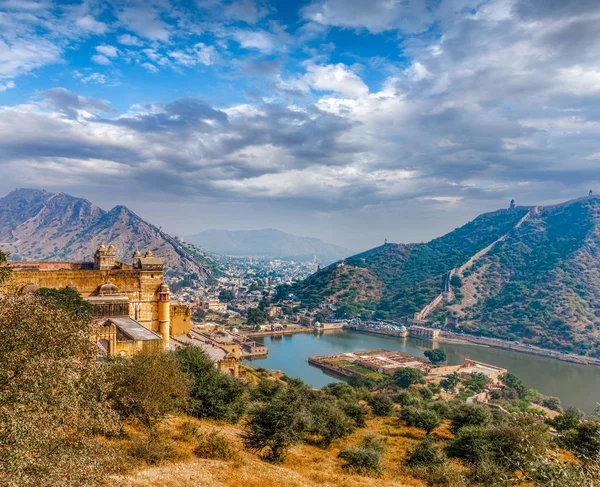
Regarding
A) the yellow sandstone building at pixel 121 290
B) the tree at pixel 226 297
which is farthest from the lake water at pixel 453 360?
the tree at pixel 226 297

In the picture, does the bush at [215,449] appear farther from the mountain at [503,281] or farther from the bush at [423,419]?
the mountain at [503,281]

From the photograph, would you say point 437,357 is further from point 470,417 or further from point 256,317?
point 470,417

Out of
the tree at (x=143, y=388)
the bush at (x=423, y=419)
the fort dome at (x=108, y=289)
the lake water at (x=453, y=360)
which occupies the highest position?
the fort dome at (x=108, y=289)

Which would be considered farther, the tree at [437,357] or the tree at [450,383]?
the tree at [437,357]

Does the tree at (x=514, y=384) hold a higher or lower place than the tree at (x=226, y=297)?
lower

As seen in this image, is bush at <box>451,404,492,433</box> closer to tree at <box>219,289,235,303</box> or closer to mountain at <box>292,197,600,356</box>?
mountain at <box>292,197,600,356</box>

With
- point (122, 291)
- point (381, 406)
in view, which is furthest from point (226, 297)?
point (381, 406)

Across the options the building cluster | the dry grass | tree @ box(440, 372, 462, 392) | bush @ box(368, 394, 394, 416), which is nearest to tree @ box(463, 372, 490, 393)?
tree @ box(440, 372, 462, 392)

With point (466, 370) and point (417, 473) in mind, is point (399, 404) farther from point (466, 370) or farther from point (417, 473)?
point (466, 370)
